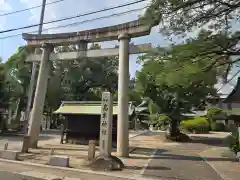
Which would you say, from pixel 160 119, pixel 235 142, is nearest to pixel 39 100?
pixel 235 142

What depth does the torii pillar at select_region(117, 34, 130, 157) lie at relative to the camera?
13023mm

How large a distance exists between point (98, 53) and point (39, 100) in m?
4.91

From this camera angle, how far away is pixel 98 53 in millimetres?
15438

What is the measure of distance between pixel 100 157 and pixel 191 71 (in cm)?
527

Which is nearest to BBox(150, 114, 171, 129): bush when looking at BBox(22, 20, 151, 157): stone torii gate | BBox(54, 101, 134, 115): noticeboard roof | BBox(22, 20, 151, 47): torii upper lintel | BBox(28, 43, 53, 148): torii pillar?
BBox(54, 101, 134, 115): noticeboard roof

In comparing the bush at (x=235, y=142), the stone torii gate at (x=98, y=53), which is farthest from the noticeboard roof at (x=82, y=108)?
the bush at (x=235, y=142)

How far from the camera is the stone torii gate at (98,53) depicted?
13148 mm

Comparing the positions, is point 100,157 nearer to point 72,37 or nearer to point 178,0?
point 178,0

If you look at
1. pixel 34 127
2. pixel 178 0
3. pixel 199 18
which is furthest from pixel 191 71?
pixel 34 127

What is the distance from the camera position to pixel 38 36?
17.0 meters

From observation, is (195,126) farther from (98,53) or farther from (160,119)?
(98,53)

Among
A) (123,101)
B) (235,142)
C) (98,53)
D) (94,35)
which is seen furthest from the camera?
(98,53)

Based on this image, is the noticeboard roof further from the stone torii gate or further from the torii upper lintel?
the torii upper lintel

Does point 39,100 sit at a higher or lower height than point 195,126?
higher
